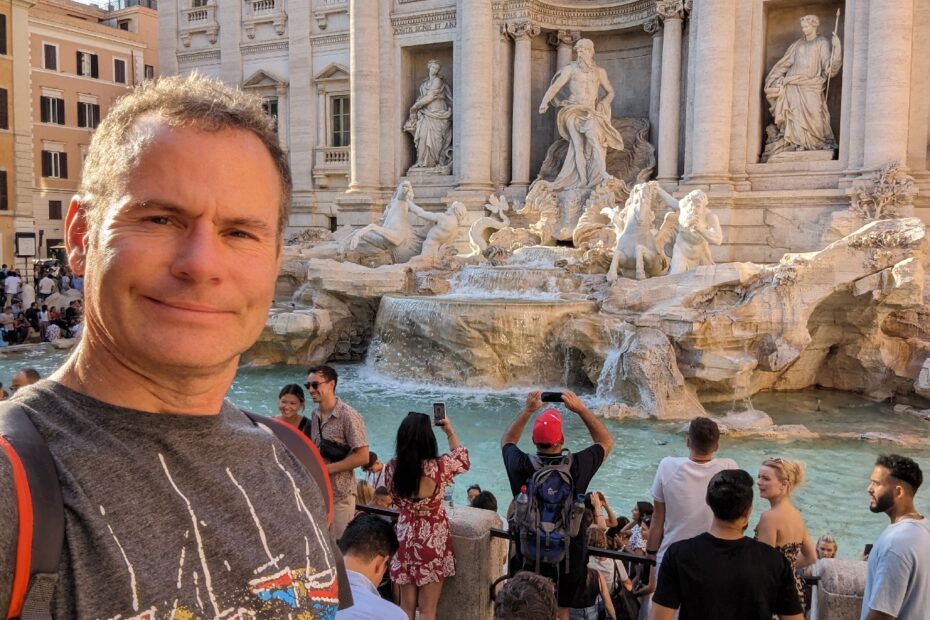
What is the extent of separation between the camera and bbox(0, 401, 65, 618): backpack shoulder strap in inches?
29.3

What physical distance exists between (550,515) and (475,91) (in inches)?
575

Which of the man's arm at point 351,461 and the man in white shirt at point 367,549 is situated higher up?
the man in white shirt at point 367,549

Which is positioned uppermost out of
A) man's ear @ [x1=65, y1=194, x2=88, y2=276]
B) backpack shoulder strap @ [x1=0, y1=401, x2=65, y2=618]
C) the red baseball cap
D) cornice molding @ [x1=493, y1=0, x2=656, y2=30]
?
cornice molding @ [x1=493, y1=0, x2=656, y2=30]

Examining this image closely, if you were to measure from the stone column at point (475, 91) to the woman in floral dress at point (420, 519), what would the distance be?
13758 millimetres

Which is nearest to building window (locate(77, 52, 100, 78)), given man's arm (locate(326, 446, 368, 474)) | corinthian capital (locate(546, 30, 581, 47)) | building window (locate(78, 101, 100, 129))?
building window (locate(78, 101, 100, 129))

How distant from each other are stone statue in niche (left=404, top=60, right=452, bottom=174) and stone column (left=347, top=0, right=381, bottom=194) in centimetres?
84

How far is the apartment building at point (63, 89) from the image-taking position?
2841cm

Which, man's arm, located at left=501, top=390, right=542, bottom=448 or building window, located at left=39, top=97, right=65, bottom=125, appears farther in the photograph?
building window, located at left=39, top=97, right=65, bottom=125

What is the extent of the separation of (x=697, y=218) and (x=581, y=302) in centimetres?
195

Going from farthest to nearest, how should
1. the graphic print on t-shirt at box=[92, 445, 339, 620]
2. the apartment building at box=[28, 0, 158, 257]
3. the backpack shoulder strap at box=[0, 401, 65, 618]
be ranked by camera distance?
the apartment building at box=[28, 0, 158, 257] < the graphic print on t-shirt at box=[92, 445, 339, 620] < the backpack shoulder strap at box=[0, 401, 65, 618]

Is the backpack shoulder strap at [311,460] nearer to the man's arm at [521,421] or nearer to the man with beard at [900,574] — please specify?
the man with beard at [900,574]

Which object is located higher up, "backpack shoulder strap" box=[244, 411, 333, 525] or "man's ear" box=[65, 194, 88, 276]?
"man's ear" box=[65, 194, 88, 276]

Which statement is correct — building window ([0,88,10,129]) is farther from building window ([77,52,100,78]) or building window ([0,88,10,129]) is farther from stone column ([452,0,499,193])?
stone column ([452,0,499,193])

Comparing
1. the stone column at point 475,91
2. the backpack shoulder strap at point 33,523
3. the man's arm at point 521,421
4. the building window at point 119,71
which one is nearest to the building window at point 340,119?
the stone column at point 475,91
